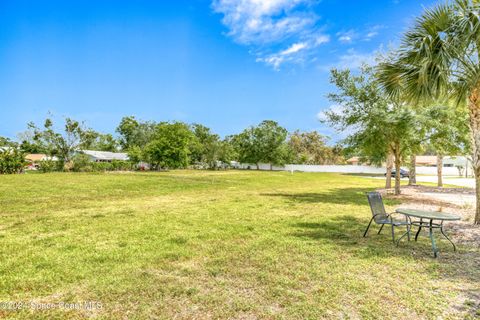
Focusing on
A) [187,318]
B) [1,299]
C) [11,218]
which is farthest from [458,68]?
[11,218]

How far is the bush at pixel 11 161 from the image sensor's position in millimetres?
25016

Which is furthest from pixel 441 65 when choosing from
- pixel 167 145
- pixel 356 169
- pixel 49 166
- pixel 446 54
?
pixel 356 169

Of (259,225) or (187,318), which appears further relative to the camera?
(259,225)

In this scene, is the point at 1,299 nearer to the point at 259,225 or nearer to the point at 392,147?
the point at 259,225

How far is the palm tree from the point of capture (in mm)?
5891

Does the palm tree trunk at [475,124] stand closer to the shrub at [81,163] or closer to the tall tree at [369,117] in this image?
the tall tree at [369,117]

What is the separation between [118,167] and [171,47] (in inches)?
830

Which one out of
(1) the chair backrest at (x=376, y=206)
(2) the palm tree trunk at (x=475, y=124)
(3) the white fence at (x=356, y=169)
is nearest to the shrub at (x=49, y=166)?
(1) the chair backrest at (x=376, y=206)

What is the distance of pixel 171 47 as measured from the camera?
23156 mm

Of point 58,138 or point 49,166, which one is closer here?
point 49,166

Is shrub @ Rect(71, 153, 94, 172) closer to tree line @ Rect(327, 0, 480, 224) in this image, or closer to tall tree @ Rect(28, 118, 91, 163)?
tall tree @ Rect(28, 118, 91, 163)

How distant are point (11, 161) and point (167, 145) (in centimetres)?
1863

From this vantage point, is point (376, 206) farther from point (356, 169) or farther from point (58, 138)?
point (356, 169)

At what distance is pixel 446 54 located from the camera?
240 inches
